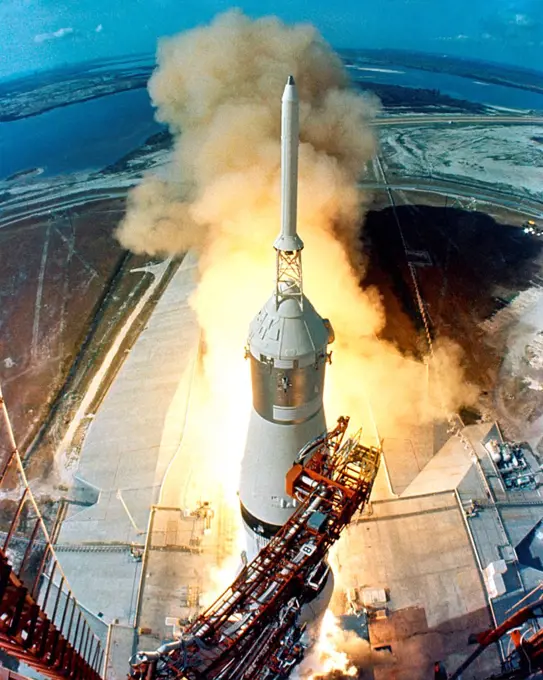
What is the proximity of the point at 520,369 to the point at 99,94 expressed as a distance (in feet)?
279

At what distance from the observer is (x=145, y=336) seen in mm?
32312

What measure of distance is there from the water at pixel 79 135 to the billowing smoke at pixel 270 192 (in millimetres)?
37461

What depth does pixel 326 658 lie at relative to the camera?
50.5 ft

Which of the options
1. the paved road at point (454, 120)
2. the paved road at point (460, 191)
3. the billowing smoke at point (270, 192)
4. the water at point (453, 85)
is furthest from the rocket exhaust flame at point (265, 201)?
the water at point (453, 85)

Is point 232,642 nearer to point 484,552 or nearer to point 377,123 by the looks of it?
point 484,552

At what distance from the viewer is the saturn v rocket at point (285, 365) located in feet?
37.3

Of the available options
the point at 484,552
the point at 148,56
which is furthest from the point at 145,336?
the point at 148,56

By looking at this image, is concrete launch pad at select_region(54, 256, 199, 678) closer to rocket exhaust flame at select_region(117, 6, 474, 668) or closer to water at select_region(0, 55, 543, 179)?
rocket exhaust flame at select_region(117, 6, 474, 668)

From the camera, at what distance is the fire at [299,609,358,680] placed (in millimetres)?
15133

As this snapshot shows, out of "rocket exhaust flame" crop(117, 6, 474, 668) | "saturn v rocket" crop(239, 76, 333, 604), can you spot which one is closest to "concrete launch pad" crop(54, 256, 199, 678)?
"rocket exhaust flame" crop(117, 6, 474, 668)

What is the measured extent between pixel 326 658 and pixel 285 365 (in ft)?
31.5

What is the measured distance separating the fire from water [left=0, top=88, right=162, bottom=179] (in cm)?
5686

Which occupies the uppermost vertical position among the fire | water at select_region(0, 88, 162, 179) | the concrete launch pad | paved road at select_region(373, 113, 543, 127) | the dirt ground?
water at select_region(0, 88, 162, 179)

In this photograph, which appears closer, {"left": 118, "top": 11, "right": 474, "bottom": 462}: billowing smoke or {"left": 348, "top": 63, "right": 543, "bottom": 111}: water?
{"left": 118, "top": 11, "right": 474, "bottom": 462}: billowing smoke
